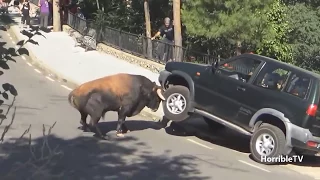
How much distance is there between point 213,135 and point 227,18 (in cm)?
520

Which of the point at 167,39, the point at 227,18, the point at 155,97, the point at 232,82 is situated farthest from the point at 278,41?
the point at 155,97

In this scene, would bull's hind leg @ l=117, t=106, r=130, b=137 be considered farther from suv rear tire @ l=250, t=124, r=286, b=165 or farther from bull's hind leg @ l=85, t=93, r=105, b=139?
suv rear tire @ l=250, t=124, r=286, b=165

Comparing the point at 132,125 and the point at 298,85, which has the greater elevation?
the point at 298,85

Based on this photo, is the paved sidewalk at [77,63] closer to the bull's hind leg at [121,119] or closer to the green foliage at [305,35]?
the bull's hind leg at [121,119]

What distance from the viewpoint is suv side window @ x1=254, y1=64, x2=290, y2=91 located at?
10445mm

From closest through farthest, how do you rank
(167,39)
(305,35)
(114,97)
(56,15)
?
(114,97) < (167,39) < (305,35) < (56,15)

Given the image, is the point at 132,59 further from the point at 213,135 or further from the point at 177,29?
the point at 213,135

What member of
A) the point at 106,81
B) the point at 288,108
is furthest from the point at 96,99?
the point at 288,108

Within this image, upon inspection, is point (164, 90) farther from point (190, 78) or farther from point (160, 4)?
point (160, 4)

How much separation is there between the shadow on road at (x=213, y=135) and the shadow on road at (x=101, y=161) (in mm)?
1667

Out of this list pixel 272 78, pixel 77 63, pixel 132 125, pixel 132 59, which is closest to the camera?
pixel 272 78

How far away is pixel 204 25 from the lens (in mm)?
17547

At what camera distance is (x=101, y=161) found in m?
9.55

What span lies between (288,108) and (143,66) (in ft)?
37.1
